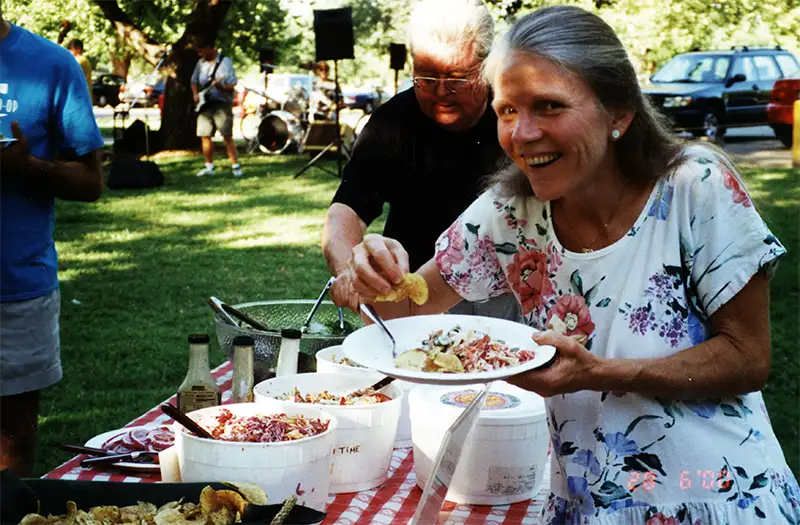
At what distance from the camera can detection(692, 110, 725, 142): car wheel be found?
14664 millimetres

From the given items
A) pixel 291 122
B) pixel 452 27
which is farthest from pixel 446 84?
pixel 291 122

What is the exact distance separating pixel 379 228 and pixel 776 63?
9.35 m

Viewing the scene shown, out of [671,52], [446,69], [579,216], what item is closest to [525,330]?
[579,216]

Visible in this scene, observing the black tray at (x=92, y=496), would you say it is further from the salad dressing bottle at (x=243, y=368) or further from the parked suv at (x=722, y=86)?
the parked suv at (x=722, y=86)

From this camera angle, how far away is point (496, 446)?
72.7 inches

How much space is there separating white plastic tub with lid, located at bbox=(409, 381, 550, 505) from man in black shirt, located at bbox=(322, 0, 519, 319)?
0.80 m

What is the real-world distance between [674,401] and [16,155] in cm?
193

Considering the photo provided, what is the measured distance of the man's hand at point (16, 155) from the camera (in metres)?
2.58

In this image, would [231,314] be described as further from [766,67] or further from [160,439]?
[766,67]

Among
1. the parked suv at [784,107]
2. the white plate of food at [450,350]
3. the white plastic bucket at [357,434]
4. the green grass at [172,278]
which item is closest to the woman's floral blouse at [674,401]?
the white plate of food at [450,350]

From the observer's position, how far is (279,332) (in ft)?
7.53

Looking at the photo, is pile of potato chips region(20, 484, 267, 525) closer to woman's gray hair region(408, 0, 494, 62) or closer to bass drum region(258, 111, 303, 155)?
woman's gray hair region(408, 0, 494, 62)

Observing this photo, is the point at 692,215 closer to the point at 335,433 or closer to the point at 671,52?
the point at 335,433

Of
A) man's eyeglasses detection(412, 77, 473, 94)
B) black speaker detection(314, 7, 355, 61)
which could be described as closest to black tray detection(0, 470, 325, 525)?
man's eyeglasses detection(412, 77, 473, 94)
